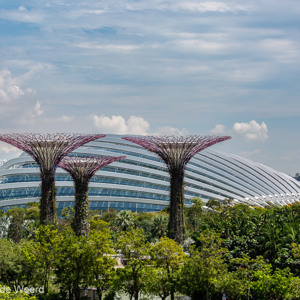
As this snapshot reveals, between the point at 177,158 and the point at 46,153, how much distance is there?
47.1ft

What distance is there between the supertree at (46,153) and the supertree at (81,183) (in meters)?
1.56

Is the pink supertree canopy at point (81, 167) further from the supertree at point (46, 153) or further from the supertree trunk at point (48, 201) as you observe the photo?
the supertree trunk at point (48, 201)

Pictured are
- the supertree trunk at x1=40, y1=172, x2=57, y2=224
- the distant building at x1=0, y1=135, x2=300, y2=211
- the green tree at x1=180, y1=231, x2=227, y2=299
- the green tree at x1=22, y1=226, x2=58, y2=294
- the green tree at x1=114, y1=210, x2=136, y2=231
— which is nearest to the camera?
the green tree at x1=180, y1=231, x2=227, y2=299

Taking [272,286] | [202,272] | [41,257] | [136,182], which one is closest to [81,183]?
[41,257]

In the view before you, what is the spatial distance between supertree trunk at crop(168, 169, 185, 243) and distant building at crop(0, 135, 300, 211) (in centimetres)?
3379

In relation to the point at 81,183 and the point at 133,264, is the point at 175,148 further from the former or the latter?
the point at 133,264

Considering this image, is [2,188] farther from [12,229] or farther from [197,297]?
[197,297]

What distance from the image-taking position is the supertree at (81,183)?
51.2m

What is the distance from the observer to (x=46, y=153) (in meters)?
52.9

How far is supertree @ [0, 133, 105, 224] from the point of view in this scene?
5188 centimetres

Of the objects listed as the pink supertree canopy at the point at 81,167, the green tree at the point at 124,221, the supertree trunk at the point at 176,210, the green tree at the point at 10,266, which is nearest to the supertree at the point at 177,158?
the supertree trunk at the point at 176,210

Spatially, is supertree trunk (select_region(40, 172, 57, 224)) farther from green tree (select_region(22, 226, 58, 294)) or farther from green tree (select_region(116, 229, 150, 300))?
green tree (select_region(116, 229, 150, 300))

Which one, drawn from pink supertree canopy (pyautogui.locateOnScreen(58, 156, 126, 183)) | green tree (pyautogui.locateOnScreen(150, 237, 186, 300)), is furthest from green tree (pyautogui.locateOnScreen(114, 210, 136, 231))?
green tree (pyautogui.locateOnScreen(150, 237, 186, 300))

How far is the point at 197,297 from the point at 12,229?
108 feet
